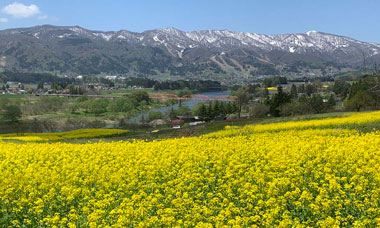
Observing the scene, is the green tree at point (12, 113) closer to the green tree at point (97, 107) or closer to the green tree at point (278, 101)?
the green tree at point (97, 107)

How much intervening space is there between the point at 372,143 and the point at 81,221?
49.7 ft

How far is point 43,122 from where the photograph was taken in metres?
124

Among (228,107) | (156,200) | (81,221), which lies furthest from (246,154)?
(228,107)

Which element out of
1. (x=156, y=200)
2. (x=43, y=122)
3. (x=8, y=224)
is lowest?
(x=43, y=122)

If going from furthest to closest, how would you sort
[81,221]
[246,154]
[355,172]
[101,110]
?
[101,110] < [246,154] < [355,172] < [81,221]

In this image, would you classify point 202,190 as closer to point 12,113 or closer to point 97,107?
point 12,113

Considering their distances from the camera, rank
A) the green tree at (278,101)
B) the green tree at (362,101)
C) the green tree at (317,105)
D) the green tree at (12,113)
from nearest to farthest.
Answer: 1. the green tree at (362,101)
2. the green tree at (278,101)
3. the green tree at (317,105)
4. the green tree at (12,113)

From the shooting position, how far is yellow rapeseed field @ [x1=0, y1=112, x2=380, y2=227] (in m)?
9.27

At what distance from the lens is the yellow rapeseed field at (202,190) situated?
30.4 ft

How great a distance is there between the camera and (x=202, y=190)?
1212 cm

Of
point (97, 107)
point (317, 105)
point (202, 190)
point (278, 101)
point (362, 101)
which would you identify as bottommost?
point (97, 107)

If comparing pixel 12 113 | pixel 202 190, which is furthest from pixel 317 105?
pixel 12 113

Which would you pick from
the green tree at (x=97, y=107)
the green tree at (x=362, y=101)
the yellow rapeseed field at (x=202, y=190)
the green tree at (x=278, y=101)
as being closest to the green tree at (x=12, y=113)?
the green tree at (x=97, y=107)

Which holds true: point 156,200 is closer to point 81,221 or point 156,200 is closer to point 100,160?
point 81,221
